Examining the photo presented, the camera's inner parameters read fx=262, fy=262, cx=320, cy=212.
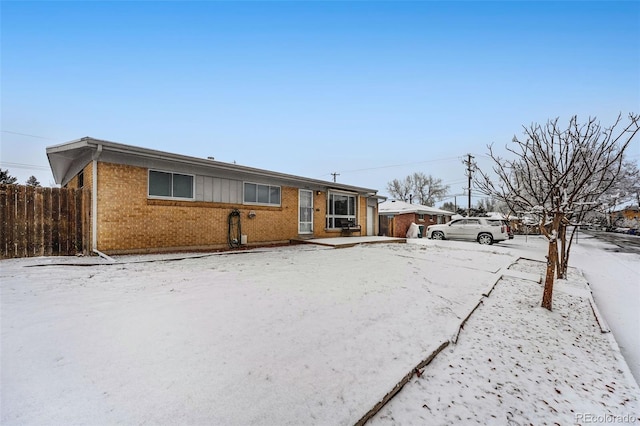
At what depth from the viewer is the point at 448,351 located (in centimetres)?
313

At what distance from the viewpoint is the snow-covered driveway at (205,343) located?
1839 millimetres

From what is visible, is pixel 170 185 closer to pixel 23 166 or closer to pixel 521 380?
pixel 521 380

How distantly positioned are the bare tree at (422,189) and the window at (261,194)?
134 feet

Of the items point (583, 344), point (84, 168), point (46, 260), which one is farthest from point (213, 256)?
point (583, 344)

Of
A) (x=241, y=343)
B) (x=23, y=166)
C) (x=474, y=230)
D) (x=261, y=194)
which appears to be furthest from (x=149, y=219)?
(x=23, y=166)

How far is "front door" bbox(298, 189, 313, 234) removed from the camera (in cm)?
1231

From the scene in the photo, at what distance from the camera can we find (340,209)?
14352 millimetres

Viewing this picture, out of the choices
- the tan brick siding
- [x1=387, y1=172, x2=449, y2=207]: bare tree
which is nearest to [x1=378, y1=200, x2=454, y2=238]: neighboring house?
the tan brick siding

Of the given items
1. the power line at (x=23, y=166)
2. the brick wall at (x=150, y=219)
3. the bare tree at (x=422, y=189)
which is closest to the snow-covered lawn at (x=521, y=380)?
the brick wall at (x=150, y=219)

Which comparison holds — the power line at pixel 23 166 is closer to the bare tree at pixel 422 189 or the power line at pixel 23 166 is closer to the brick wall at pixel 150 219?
the brick wall at pixel 150 219

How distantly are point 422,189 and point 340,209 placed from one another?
130 feet

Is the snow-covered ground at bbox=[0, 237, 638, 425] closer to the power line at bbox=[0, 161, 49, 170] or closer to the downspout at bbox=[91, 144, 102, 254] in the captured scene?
the downspout at bbox=[91, 144, 102, 254]

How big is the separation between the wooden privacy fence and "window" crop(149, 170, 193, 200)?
1.54 metres

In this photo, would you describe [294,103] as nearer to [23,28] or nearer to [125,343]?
[23,28]
